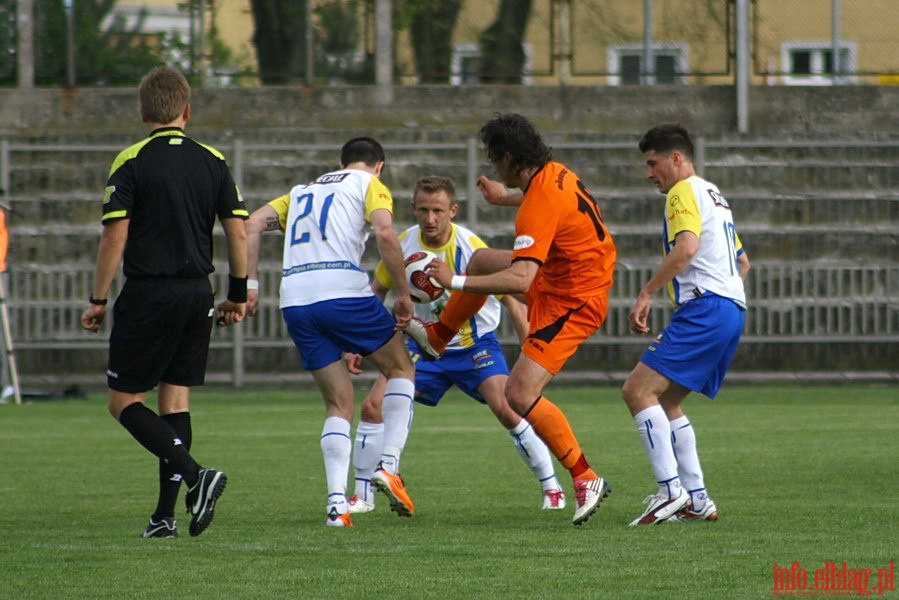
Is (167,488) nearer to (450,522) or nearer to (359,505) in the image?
(450,522)

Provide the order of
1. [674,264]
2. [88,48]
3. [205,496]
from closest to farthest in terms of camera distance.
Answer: [205,496]
[674,264]
[88,48]

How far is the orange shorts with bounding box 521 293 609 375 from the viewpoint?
7.20 meters

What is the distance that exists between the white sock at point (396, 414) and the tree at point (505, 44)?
14737mm

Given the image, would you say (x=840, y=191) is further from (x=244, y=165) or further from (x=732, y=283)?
(x=732, y=283)

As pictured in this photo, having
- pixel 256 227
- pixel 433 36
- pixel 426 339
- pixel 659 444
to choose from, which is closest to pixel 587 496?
pixel 659 444

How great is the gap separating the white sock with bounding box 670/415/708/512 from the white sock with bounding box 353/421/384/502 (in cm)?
165

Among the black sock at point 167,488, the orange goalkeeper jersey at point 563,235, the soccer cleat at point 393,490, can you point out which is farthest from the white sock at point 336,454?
the orange goalkeeper jersey at point 563,235

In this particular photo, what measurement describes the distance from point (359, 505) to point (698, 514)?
6.20 ft

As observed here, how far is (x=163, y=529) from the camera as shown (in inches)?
266

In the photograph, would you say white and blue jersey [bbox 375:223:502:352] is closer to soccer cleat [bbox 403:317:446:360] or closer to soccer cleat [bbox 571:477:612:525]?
soccer cleat [bbox 403:317:446:360]

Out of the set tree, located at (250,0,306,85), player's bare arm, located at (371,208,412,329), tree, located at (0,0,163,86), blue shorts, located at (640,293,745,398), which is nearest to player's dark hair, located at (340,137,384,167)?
player's bare arm, located at (371,208,412,329)

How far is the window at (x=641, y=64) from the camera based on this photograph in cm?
2191

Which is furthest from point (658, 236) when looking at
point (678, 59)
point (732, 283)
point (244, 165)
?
point (732, 283)

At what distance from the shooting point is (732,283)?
7.42 meters
